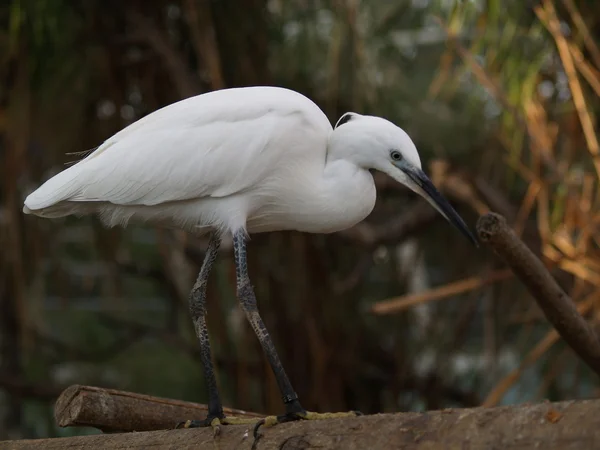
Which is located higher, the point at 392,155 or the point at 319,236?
the point at 392,155

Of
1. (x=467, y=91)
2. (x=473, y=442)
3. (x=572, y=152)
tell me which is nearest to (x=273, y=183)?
(x=473, y=442)

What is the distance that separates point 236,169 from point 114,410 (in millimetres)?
461

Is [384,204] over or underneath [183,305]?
over

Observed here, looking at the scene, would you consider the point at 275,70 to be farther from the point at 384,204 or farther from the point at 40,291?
the point at 40,291

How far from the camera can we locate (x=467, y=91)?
4082mm

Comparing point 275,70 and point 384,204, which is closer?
point 275,70

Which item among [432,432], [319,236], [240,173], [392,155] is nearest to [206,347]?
[240,173]

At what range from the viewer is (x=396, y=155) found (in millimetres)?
1949

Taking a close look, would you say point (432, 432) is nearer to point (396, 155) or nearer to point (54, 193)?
point (396, 155)

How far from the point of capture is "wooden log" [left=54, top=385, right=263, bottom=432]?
1788 mm

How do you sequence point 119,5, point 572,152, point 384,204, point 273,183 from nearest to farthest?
point 273,183
point 572,152
point 119,5
point 384,204

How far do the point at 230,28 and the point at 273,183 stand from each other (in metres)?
1.68

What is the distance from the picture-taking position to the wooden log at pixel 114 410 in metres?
1.79

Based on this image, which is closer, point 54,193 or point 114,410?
point 114,410
